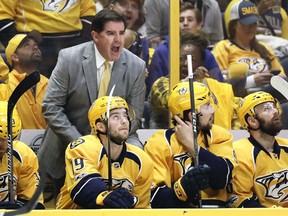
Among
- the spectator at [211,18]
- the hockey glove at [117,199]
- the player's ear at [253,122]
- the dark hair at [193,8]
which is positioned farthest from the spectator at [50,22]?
the hockey glove at [117,199]

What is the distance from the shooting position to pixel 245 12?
932 centimetres

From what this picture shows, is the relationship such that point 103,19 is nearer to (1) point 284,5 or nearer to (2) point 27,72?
(2) point 27,72

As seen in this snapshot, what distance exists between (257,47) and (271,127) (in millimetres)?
1014

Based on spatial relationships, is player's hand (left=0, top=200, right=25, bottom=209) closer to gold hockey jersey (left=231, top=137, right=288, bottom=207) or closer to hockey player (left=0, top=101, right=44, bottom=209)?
hockey player (left=0, top=101, right=44, bottom=209)

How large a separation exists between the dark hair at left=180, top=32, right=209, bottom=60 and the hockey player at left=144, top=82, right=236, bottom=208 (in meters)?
0.74

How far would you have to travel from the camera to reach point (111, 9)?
9.08 metres

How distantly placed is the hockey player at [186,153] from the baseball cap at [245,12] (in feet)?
3.33

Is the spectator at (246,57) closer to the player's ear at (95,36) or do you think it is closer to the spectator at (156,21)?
the spectator at (156,21)

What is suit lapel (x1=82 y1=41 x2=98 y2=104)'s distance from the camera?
8734 mm

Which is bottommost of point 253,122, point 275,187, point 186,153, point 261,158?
point 275,187

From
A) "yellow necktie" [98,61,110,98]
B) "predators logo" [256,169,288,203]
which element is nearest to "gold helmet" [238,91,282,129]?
"predators logo" [256,169,288,203]

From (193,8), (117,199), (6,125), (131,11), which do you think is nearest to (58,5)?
(131,11)

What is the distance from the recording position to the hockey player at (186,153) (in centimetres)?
814

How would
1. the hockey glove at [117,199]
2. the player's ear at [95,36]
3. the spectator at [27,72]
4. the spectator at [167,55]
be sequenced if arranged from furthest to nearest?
the spectator at [167,55], the spectator at [27,72], the player's ear at [95,36], the hockey glove at [117,199]
